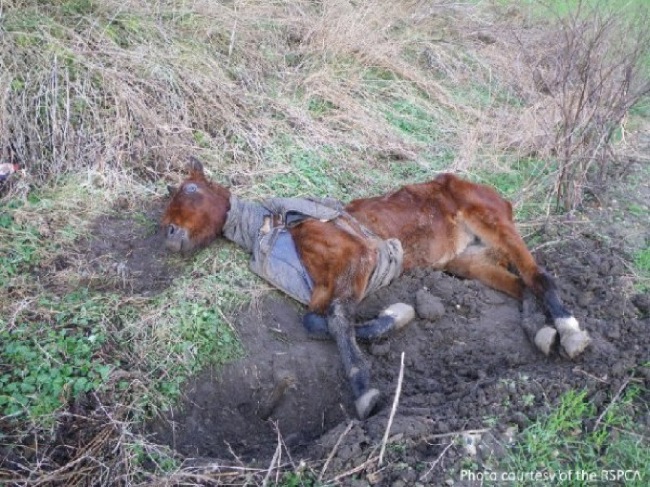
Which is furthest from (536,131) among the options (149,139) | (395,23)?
(149,139)

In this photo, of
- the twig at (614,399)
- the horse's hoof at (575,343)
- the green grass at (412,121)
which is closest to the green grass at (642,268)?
the horse's hoof at (575,343)

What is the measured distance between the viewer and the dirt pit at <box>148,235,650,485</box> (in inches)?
133

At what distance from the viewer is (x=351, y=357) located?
4031 millimetres

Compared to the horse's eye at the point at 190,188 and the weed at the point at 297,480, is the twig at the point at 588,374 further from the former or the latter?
the horse's eye at the point at 190,188

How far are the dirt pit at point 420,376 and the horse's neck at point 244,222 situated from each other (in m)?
0.50

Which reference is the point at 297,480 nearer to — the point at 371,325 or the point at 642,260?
the point at 371,325

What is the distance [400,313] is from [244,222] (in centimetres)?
134

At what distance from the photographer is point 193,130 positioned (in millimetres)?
5969

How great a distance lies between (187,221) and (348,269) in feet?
4.00

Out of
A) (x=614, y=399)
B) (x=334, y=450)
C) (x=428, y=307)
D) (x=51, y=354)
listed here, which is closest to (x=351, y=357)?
(x=428, y=307)

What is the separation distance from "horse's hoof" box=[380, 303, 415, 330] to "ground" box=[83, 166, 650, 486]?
14cm

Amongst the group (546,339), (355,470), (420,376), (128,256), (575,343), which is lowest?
(128,256)

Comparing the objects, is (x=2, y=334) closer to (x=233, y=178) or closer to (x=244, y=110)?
(x=233, y=178)

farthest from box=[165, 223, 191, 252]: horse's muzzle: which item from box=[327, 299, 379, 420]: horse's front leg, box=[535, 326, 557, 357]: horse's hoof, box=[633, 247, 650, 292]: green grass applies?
box=[633, 247, 650, 292]: green grass
